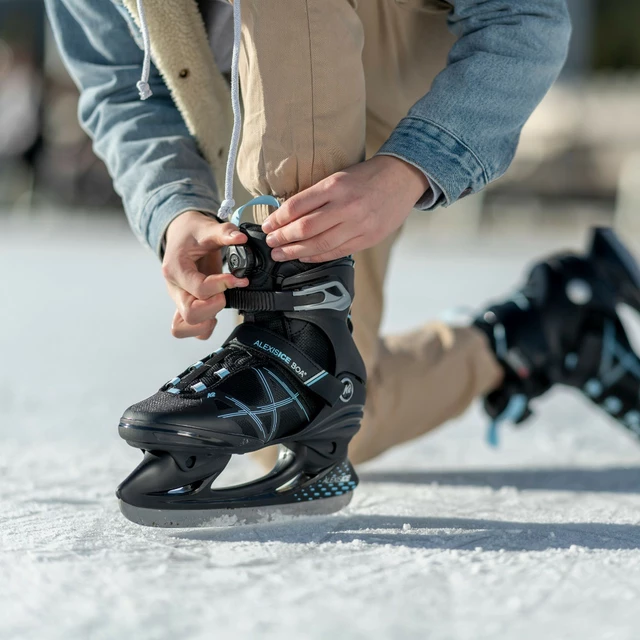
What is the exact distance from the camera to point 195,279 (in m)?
0.86

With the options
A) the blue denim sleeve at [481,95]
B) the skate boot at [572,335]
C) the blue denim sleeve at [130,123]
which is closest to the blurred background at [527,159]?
the skate boot at [572,335]

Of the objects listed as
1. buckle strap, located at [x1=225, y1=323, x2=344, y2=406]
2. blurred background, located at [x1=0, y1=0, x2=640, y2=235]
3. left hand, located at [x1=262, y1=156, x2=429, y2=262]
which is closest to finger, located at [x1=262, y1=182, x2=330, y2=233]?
left hand, located at [x1=262, y1=156, x2=429, y2=262]

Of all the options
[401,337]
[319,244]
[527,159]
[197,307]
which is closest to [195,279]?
[197,307]

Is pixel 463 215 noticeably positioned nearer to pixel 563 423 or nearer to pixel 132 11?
pixel 563 423

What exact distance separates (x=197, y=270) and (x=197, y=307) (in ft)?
Answer: 0.18

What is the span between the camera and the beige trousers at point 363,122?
82 centimetres

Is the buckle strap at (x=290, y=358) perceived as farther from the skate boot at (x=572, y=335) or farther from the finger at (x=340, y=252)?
the skate boot at (x=572, y=335)

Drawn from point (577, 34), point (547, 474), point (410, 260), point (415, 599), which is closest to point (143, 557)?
point (415, 599)

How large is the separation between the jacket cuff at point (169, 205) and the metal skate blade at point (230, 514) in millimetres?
295

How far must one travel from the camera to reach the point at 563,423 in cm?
146

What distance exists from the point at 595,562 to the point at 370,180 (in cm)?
36

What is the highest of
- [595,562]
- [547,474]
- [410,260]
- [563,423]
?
[595,562]

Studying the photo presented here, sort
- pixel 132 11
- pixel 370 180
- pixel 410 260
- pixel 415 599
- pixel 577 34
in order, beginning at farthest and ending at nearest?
pixel 577 34
pixel 410 260
pixel 132 11
pixel 370 180
pixel 415 599

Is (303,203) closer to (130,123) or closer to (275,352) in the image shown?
(275,352)
